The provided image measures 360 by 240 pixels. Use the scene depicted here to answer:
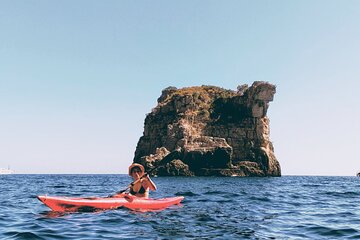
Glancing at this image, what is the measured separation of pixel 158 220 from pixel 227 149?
57.1 meters

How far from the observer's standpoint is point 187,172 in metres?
65.2

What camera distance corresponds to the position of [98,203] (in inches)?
469

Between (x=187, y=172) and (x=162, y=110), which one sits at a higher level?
(x=162, y=110)

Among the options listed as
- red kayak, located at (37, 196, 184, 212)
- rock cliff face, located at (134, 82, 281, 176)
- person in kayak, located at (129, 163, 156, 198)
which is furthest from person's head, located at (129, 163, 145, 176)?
rock cliff face, located at (134, 82, 281, 176)

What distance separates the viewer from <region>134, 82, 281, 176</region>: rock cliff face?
218ft

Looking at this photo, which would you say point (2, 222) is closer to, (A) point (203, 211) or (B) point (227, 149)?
(A) point (203, 211)

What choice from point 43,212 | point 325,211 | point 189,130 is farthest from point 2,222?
point 189,130

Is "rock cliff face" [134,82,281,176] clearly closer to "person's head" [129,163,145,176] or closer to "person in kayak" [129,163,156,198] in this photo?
"person in kayak" [129,163,156,198]

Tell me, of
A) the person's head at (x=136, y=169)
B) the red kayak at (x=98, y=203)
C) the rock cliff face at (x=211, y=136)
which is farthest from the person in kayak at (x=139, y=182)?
the rock cliff face at (x=211, y=136)

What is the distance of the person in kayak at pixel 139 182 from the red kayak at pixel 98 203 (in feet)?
2.31

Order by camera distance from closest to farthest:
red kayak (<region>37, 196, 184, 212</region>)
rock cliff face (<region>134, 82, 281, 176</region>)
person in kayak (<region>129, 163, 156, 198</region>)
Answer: red kayak (<region>37, 196, 184, 212</region>) < person in kayak (<region>129, 163, 156, 198</region>) < rock cliff face (<region>134, 82, 281, 176</region>)

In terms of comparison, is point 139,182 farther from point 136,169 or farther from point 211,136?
point 211,136

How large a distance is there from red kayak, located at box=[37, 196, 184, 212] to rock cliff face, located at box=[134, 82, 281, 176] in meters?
50.2

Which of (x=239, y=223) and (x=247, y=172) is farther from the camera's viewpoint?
(x=247, y=172)
